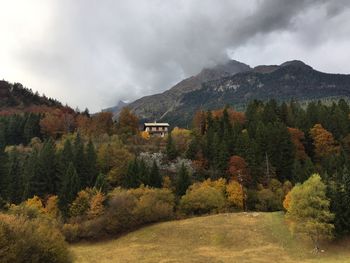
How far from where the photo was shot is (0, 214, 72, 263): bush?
125 ft

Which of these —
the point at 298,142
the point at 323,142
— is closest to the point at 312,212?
the point at 298,142

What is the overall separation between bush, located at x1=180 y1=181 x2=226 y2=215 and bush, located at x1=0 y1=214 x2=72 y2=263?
146 ft

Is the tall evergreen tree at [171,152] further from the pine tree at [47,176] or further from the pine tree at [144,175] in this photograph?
the pine tree at [47,176]

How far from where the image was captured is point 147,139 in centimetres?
13850

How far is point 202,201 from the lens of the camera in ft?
294

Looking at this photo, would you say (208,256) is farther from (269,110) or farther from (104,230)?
(269,110)

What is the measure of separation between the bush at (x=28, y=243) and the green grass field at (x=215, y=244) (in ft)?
55.2

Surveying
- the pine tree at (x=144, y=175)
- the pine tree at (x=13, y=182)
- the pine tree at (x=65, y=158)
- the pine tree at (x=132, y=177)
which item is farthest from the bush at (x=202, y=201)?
the pine tree at (x=13, y=182)

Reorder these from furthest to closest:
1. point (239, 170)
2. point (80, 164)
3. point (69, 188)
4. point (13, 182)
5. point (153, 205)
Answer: point (80, 164)
point (13, 182)
point (239, 170)
point (69, 188)
point (153, 205)

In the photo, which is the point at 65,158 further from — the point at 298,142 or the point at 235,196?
the point at 298,142

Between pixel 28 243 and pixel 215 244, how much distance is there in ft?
121

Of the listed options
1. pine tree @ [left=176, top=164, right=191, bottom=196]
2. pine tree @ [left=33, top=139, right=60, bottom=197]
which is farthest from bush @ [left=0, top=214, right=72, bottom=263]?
pine tree @ [left=33, top=139, right=60, bottom=197]

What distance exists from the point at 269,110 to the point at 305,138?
1850cm

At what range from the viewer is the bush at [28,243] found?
125ft
